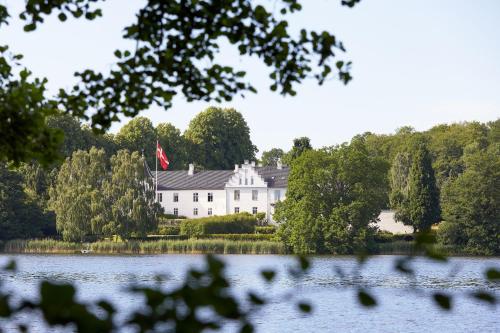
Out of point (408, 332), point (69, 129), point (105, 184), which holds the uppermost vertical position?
point (69, 129)

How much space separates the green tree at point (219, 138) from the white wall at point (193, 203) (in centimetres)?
1551

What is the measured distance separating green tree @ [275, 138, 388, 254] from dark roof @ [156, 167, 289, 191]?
2269 cm

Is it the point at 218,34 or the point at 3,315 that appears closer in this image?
the point at 3,315

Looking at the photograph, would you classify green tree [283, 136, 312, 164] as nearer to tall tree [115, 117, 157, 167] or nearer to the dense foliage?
the dense foliage

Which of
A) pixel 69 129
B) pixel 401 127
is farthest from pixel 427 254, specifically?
pixel 401 127

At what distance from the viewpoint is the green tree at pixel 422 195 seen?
78.6m

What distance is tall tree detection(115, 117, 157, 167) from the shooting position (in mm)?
109625

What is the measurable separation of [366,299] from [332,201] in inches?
2772

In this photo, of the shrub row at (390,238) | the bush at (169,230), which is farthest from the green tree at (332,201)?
the bush at (169,230)

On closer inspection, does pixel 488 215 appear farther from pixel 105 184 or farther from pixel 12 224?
pixel 12 224

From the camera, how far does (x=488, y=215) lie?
238 ft

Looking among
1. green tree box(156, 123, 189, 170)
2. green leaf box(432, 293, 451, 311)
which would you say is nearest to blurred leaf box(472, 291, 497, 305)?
green leaf box(432, 293, 451, 311)

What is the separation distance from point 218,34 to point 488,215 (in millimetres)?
68171

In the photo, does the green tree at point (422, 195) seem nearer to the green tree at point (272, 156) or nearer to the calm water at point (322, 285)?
the calm water at point (322, 285)
